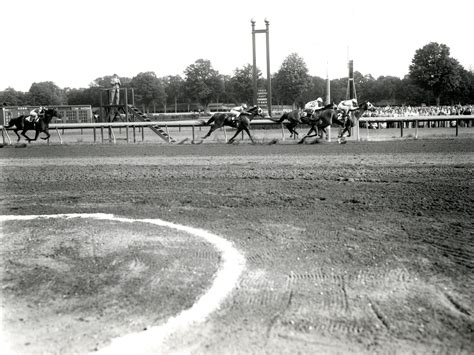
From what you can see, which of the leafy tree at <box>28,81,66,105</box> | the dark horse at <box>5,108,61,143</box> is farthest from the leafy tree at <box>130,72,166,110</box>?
the dark horse at <box>5,108,61,143</box>

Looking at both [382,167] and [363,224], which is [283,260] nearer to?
[363,224]

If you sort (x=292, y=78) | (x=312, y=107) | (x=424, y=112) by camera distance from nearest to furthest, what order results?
(x=312, y=107), (x=424, y=112), (x=292, y=78)

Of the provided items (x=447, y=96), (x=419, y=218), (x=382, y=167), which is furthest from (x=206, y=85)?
(x=419, y=218)

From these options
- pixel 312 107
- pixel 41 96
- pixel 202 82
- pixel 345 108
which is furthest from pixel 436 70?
pixel 41 96

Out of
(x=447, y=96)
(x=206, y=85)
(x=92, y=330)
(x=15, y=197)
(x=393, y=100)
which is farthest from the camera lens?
(x=393, y=100)

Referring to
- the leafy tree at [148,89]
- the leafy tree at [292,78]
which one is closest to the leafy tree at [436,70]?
the leafy tree at [292,78]

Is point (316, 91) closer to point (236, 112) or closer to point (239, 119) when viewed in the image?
point (236, 112)

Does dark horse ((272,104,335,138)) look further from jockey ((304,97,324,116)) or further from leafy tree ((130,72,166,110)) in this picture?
leafy tree ((130,72,166,110))
